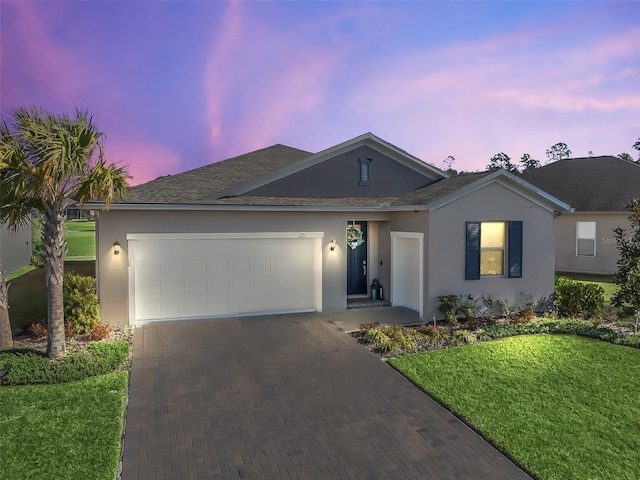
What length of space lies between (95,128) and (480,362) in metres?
9.19

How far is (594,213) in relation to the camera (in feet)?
69.6

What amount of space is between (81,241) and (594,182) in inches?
1403

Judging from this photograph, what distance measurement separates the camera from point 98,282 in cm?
1139

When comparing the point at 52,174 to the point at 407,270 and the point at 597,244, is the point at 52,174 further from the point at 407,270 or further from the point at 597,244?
the point at 597,244

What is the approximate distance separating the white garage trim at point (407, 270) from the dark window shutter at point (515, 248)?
2.76 meters

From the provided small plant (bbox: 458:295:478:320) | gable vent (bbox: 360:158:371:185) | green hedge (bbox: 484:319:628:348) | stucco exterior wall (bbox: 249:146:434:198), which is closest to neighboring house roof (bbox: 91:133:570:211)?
stucco exterior wall (bbox: 249:146:434:198)

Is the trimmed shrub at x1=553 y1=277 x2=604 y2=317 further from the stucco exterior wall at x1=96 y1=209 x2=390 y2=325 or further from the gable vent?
the gable vent

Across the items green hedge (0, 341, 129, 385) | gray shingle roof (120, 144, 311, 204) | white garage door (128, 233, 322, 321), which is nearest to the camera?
green hedge (0, 341, 129, 385)

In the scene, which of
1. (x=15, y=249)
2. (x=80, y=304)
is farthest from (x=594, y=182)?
(x=15, y=249)

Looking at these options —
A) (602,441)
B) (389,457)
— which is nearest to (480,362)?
(602,441)

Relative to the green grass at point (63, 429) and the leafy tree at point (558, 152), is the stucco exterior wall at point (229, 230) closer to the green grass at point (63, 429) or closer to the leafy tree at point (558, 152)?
the green grass at point (63, 429)

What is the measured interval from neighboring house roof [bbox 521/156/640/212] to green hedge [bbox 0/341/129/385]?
853 inches

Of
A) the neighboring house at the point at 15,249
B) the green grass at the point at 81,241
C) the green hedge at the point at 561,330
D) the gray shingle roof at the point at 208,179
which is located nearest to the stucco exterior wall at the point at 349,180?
the gray shingle roof at the point at 208,179

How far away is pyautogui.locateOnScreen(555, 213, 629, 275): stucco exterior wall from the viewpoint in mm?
20719
